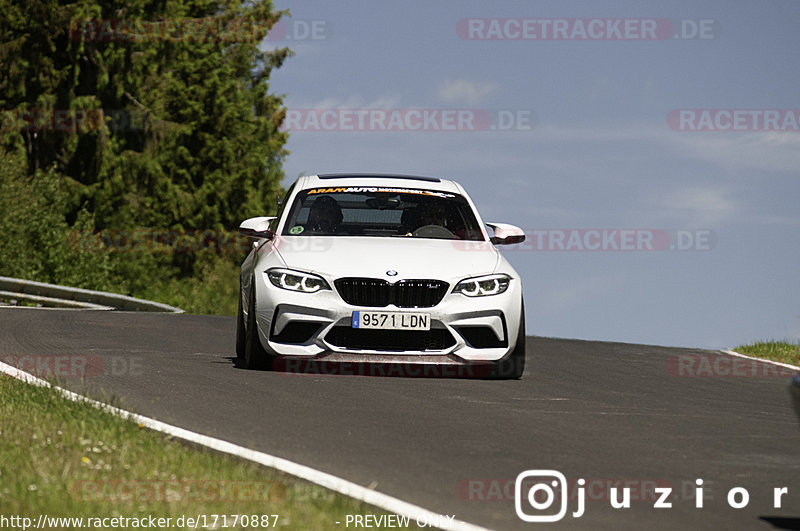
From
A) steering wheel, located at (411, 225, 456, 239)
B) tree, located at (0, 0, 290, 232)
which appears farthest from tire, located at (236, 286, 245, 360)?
tree, located at (0, 0, 290, 232)

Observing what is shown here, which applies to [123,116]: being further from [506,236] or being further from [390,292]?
[390,292]

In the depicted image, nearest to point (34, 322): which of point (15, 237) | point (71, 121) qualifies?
point (15, 237)

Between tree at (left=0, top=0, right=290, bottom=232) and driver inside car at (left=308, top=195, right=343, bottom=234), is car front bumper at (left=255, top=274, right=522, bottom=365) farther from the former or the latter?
tree at (left=0, top=0, right=290, bottom=232)

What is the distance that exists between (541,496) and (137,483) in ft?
6.12

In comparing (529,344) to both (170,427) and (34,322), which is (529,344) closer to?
(34,322)

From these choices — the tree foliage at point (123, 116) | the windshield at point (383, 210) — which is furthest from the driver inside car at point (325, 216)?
the tree foliage at point (123, 116)

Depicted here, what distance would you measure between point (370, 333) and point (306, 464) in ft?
12.7

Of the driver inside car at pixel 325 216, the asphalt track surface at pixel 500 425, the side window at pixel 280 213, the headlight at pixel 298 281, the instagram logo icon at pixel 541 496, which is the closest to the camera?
the instagram logo icon at pixel 541 496

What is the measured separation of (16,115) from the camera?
148ft

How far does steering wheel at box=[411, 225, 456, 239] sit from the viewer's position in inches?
464

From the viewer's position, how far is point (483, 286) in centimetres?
1070

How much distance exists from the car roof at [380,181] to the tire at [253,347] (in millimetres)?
1718

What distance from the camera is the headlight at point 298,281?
10539 millimetres

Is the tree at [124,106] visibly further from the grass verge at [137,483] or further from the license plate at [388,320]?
the grass verge at [137,483]
